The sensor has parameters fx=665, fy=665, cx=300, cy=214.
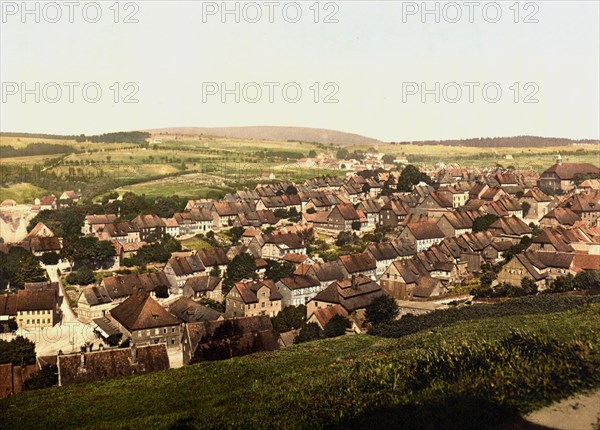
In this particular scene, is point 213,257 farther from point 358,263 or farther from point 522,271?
point 522,271

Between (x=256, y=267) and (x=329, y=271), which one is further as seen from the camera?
(x=256, y=267)

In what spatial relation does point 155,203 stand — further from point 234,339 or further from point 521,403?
point 521,403

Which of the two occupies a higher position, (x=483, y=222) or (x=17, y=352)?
(x=483, y=222)

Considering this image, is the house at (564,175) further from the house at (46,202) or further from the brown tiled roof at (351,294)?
the house at (46,202)

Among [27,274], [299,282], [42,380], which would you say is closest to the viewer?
[42,380]

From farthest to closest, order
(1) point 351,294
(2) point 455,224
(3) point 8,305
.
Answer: (2) point 455,224 < (3) point 8,305 < (1) point 351,294

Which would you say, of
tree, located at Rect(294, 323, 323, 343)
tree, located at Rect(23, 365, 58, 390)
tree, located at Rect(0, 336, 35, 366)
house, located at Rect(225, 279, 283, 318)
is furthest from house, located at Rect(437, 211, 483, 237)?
tree, located at Rect(23, 365, 58, 390)

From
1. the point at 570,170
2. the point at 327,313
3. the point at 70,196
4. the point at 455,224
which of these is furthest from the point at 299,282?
the point at 570,170

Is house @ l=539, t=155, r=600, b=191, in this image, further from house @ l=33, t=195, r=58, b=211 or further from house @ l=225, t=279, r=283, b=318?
house @ l=33, t=195, r=58, b=211
